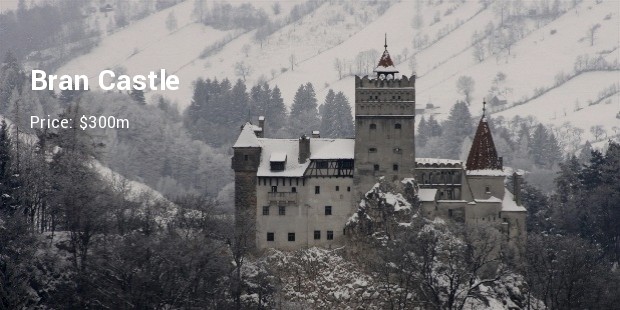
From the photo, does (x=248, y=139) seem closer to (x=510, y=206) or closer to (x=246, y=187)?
(x=246, y=187)

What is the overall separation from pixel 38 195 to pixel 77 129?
8821 millimetres

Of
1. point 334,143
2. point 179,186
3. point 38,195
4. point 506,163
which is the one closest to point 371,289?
point 334,143

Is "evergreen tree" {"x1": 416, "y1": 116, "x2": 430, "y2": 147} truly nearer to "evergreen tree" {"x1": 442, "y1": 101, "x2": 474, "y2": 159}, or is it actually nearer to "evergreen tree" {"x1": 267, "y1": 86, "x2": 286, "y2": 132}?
"evergreen tree" {"x1": 442, "y1": 101, "x2": 474, "y2": 159}

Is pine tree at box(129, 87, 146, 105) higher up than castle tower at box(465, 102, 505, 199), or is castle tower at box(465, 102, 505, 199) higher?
pine tree at box(129, 87, 146, 105)

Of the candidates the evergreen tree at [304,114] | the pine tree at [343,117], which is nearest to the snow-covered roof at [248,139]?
the pine tree at [343,117]

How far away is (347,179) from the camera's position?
99.3m

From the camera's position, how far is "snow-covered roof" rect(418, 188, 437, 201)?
98.1 meters

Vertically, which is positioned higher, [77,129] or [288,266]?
[77,129]

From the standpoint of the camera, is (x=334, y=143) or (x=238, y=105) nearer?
(x=334, y=143)

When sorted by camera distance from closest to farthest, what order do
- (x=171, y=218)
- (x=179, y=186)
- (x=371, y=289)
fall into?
(x=371, y=289), (x=171, y=218), (x=179, y=186)

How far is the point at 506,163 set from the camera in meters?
175

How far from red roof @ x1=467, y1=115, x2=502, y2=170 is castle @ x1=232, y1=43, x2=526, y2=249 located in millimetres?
2379

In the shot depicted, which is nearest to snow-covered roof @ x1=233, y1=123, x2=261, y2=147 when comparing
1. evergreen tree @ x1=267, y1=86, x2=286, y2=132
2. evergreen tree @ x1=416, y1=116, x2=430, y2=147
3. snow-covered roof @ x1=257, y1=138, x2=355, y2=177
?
snow-covered roof @ x1=257, y1=138, x2=355, y2=177

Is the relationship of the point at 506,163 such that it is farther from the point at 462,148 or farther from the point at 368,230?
the point at 368,230
